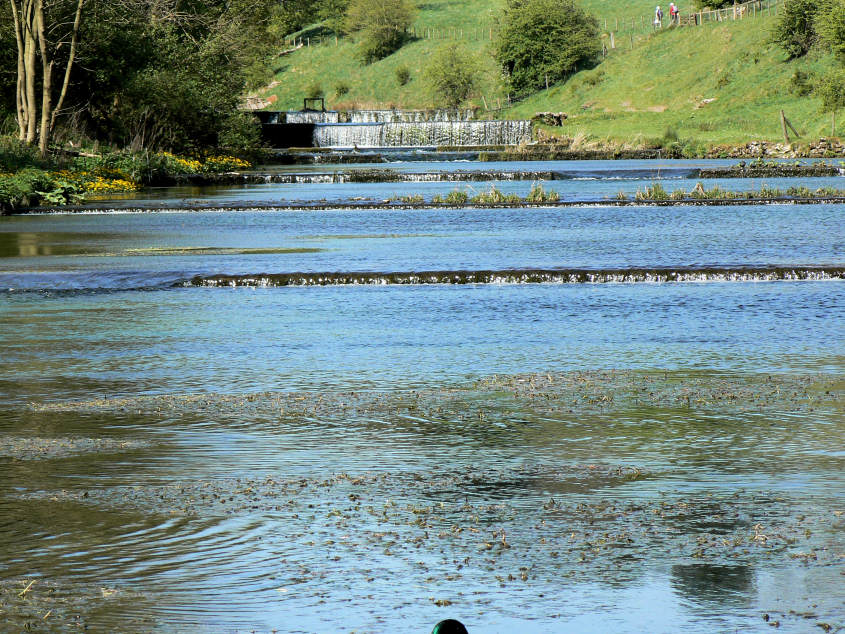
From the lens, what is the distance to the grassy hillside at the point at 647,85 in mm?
82625

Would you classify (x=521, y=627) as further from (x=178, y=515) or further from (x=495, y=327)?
(x=495, y=327)

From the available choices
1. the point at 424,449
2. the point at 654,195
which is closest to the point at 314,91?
the point at 654,195

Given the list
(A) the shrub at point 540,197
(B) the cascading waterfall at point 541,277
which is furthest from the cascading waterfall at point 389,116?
(B) the cascading waterfall at point 541,277

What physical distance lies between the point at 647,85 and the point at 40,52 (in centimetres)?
6946

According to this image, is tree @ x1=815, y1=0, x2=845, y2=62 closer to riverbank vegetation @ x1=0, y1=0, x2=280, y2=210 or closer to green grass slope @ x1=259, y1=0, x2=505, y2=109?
riverbank vegetation @ x1=0, y1=0, x2=280, y2=210

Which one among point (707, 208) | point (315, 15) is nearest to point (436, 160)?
point (707, 208)

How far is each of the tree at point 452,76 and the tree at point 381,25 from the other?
120 feet

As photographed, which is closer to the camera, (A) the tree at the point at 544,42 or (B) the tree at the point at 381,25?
(A) the tree at the point at 544,42

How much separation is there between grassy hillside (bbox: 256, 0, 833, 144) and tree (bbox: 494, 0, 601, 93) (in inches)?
84.8

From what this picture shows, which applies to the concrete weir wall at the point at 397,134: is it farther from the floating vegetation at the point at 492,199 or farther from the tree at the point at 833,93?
the floating vegetation at the point at 492,199

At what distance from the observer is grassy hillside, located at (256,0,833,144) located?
82.6m

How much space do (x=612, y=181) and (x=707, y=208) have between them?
14881mm

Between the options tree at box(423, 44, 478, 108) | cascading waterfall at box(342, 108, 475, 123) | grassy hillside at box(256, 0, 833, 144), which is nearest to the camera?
grassy hillside at box(256, 0, 833, 144)

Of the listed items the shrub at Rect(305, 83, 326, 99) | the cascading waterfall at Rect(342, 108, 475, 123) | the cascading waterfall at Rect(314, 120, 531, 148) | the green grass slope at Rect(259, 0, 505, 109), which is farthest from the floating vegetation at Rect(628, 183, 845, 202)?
the shrub at Rect(305, 83, 326, 99)
